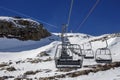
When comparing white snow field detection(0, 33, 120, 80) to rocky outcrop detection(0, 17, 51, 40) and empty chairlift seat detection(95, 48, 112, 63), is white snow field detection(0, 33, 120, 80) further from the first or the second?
rocky outcrop detection(0, 17, 51, 40)

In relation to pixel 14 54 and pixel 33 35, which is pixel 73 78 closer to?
pixel 14 54

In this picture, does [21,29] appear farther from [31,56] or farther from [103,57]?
[103,57]

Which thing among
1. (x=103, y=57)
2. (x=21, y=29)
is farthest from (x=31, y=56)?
(x=21, y=29)

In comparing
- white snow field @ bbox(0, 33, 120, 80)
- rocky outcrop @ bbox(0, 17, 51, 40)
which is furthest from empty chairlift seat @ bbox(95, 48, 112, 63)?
rocky outcrop @ bbox(0, 17, 51, 40)

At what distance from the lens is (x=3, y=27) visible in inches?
2940

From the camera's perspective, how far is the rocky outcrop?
74875mm

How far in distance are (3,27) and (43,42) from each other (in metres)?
10.5

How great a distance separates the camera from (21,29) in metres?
78.8

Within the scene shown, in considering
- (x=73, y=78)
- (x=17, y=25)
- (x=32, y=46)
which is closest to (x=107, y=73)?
(x=73, y=78)

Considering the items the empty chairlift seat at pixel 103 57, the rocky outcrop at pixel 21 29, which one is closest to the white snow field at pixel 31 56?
the empty chairlift seat at pixel 103 57

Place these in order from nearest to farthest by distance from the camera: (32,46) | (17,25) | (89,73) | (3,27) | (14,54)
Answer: (89,73)
(14,54)
(32,46)
(3,27)
(17,25)

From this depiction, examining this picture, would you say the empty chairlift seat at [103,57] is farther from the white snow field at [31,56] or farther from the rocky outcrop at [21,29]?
the rocky outcrop at [21,29]

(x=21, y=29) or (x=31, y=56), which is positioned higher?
(x=21, y=29)

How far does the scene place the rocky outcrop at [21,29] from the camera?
7488 centimetres
